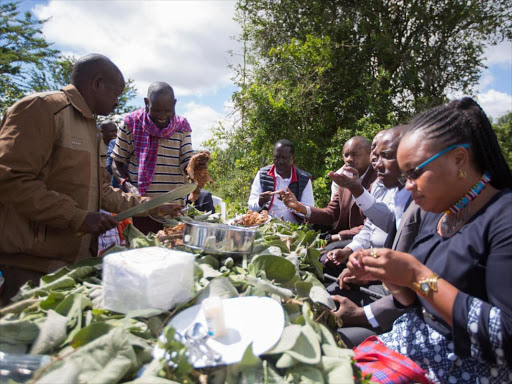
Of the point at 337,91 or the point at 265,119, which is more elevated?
the point at 337,91

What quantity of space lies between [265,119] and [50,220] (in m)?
7.00

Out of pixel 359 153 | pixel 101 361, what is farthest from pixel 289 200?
pixel 101 361

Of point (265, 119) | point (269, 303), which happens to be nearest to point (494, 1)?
point (265, 119)

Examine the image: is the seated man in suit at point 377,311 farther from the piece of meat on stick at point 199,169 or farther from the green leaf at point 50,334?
the piece of meat on stick at point 199,169

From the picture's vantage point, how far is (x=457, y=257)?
1.39 m

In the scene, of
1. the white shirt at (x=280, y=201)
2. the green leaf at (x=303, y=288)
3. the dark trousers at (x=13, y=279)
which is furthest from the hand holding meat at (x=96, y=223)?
the white shirt at (x=280, y=201)

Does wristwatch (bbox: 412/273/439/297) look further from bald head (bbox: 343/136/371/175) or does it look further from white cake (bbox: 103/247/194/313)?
bald head (bbox: 343/136/371/175)

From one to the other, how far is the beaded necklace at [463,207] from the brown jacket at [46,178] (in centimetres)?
164

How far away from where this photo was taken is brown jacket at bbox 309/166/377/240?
3.62 metres

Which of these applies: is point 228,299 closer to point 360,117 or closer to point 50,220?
point 50,220

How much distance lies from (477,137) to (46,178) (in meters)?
1.96

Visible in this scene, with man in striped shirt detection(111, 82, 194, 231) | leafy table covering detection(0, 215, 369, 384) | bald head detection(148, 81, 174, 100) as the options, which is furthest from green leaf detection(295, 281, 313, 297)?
bald head detection(148, 81, 174, 100)

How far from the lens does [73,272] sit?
143 centimetres

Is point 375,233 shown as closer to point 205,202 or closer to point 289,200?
point 289,200
